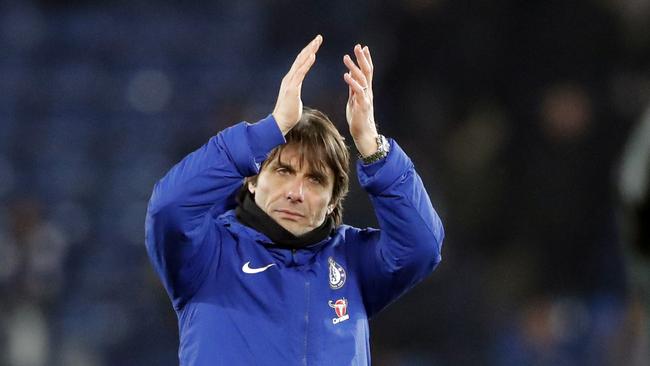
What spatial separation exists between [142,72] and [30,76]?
2.45 feet

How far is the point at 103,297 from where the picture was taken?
5.23 meters

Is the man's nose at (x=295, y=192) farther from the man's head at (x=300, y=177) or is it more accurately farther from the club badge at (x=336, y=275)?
the club badge at (x=336, y=275)

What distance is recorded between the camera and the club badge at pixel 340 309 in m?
2.12

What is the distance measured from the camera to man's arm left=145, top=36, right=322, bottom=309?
1971 mm

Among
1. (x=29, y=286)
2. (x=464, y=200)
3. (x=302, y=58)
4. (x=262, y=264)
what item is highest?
(x=302, y=58)

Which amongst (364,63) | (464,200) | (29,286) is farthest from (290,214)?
(29,286)

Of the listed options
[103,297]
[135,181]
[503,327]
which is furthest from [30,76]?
[503,327]

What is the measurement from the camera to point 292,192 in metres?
2.14

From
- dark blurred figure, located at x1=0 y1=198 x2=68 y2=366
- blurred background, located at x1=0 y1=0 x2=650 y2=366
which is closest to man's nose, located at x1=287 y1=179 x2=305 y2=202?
blurred background, located at x1=0 y1=0 x2=650 y2=366

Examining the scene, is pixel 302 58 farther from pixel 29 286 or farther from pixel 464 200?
pixel 29 286

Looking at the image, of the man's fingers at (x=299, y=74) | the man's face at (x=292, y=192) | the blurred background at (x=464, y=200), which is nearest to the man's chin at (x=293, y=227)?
the man's face at (x=292, y=192)

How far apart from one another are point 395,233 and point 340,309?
186 millimetres

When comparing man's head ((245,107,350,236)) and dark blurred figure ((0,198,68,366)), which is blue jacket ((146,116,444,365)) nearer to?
man's head ((245,107,350,236))

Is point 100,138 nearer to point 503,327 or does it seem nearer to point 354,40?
point 354,40
